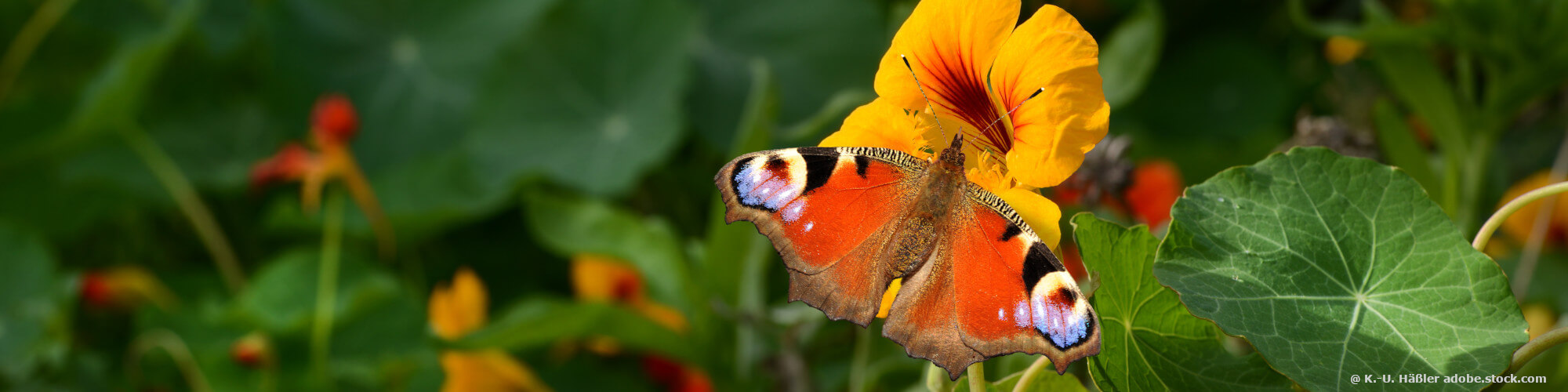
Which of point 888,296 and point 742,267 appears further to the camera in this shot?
point 742,267

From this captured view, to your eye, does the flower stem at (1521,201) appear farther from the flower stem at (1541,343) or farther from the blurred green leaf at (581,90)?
the blurred green leaf at (581,90)

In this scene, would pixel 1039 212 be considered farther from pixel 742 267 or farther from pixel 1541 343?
pixel 742 267

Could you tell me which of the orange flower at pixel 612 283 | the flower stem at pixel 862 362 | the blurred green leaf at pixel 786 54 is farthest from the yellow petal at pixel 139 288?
the flower stem at pixel 862 362

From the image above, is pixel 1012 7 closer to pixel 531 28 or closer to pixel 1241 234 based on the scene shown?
pixel 1241 234

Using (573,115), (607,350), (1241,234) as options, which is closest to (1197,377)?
(1241,234)

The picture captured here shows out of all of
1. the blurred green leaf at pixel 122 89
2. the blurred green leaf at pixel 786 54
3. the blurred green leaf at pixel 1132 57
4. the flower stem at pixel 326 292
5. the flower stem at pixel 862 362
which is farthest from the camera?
the blurred green leaf at pixel 786 54

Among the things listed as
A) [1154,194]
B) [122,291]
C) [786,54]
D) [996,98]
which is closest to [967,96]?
[996,98]
